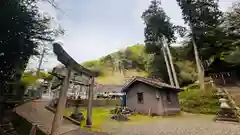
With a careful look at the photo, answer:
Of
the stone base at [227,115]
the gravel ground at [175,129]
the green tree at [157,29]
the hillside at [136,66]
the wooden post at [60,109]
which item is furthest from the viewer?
the green tree at [157,29]

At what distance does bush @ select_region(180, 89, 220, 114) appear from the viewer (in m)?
14.2

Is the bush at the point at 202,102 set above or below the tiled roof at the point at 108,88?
below

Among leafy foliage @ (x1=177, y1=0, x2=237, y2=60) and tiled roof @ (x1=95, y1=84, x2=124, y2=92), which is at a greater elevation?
leafy foliage @ (x1=177, y1=0, x2=237, y2=60)

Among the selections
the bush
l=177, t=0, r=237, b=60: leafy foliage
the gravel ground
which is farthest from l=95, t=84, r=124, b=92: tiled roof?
the gravel ground

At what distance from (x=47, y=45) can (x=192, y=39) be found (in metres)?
18.5

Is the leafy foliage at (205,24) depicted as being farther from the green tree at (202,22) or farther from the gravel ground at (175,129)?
the gravel ground at (175,129)

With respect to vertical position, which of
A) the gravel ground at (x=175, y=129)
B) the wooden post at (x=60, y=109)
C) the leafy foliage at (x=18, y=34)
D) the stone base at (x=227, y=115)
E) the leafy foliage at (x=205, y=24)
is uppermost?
the leafy foliage at (x=205, y=24)

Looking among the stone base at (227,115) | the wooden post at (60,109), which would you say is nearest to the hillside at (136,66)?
the wooden post at (60,109)

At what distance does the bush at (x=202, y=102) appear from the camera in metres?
14.2

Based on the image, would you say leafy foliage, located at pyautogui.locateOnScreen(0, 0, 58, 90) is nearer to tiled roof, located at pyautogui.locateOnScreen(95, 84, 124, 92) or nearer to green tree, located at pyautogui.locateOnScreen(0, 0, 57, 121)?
green tree, located at pyautogui.locateOnScreen(0, 0, 57, 121)

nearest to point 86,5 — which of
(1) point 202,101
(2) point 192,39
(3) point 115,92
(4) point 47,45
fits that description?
(4) point 47,45

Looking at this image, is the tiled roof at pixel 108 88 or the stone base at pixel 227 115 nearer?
the stone base at pixel 227 115

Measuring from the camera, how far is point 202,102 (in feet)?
49.2

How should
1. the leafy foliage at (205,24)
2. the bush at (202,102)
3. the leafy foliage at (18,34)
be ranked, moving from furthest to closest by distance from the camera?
the leafy foliage at (205,24) < the bush at (202,102) < the leafy foliage at (18,34)
